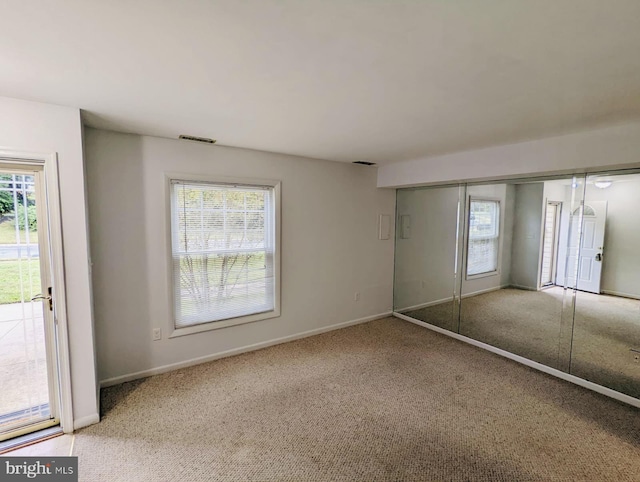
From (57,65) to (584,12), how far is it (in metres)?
2.25

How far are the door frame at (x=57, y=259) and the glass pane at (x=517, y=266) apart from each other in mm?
4078

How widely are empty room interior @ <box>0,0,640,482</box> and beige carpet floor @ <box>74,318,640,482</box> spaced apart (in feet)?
0.06

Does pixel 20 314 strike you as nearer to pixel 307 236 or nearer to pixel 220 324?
pixel 220 324

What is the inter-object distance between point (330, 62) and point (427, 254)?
139 inches

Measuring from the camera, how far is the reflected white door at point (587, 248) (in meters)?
2.84


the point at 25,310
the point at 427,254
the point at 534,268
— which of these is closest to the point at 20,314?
the point at 25,310

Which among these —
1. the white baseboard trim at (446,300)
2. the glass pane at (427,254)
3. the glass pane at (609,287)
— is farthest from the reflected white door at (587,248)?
the glass pane at (427,254)

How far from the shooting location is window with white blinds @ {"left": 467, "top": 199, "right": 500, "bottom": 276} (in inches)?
150

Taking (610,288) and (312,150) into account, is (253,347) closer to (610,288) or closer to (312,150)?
(312,150)

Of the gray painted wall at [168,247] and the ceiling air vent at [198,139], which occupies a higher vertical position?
the ceiling air vent at [198,139]

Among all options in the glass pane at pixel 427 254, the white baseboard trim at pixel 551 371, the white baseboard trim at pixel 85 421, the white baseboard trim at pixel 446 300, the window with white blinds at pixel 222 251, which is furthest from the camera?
the glass pane at pixel 427 254

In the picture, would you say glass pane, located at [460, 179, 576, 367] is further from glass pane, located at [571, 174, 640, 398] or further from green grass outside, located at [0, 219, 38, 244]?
green grass outside, located at [0, 219, 38, 244]

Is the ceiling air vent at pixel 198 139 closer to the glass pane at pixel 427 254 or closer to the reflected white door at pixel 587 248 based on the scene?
the glass pane at pixel 427 254

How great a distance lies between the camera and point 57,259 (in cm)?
209
